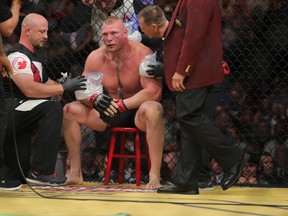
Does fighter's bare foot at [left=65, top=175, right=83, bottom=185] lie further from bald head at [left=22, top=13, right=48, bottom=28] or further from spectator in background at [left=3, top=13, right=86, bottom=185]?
bald head at [left=22, top=13, right=48, bottom=28]

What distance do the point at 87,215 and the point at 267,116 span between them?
2691 mm

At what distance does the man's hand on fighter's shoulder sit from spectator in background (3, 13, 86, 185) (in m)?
0.13

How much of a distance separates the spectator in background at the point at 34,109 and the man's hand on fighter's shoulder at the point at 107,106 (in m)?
0.13

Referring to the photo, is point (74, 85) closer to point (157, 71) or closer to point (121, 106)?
point (121, 106)

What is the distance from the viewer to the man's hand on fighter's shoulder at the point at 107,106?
14.4ft

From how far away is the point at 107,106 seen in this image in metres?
4.38

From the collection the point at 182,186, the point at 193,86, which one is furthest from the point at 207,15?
the point at 182,186

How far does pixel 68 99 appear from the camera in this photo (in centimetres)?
520

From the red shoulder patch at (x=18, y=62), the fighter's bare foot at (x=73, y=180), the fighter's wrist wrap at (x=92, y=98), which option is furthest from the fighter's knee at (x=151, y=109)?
the red shoulder patch at (x=18, y=62)

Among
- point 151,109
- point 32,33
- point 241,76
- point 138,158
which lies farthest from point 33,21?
point 241,76

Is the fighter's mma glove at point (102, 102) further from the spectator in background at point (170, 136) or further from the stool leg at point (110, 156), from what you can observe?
the spectator in background at point (170, 136)

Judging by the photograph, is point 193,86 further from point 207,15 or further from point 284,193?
point 284,193

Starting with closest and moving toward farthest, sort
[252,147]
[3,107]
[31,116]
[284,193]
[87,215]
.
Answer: [87,215] < [3,107] < [284,193] < [31,116] < [252,147]

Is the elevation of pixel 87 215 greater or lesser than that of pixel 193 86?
lesser
